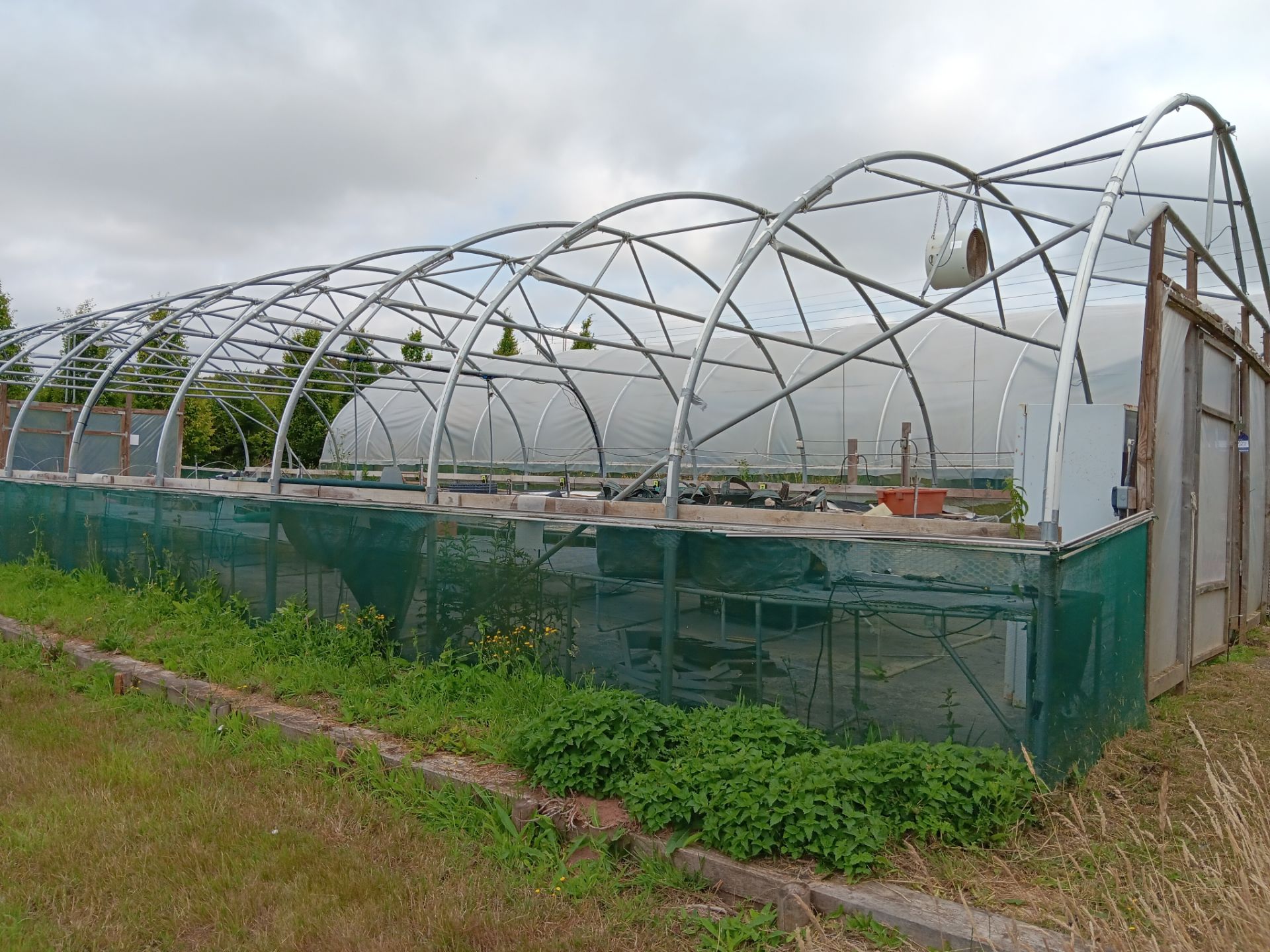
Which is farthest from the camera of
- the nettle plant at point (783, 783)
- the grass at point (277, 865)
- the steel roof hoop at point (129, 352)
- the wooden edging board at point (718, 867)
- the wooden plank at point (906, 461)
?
the wooden plank at point (906, 461)

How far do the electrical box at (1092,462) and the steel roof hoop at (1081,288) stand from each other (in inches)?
20.5

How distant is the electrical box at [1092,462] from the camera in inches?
265

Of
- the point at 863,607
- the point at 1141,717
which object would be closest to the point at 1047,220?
the point at 1141,717

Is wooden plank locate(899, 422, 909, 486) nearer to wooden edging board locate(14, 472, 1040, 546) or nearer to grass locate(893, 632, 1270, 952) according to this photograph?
wooden edging board locate(14, 472, 1040, 546)

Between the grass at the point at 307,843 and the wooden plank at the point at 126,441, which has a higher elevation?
the wooden plank at the point at 126,441

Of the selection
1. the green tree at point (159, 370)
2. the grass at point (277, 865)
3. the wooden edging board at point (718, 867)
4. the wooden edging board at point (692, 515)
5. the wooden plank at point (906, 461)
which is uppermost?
the green tree at point (159, 370)

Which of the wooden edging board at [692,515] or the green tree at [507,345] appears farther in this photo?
the green tree at [507,345]

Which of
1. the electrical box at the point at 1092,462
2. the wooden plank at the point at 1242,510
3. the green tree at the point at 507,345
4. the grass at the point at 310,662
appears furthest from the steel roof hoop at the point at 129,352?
the green tree at the point at 507,345

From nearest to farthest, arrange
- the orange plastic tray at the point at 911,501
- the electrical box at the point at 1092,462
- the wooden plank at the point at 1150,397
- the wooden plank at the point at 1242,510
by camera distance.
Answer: the wooden plank at the point at 1150,397 → the electrical box at the point at 1092,462 → the orange plastic tray at the point at 911,501 → the wooden plank at the point at 1242,510

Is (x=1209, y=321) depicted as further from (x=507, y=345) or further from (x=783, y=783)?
(x=507, y=345)

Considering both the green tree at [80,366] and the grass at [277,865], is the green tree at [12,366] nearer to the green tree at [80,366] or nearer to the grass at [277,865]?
the green tree at [80,366]

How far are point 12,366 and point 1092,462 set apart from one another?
72.1 ft

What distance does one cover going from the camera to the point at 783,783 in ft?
14.4

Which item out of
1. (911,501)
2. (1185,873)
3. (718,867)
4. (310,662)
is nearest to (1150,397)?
(911,501)
